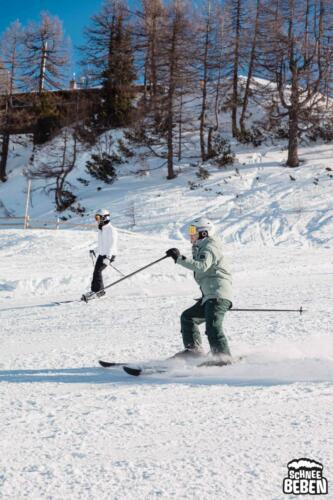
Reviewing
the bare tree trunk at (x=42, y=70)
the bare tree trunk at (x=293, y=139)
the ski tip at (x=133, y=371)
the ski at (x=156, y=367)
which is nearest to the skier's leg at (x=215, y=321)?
the ski at (x=156, y=367)

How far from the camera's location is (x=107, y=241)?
10.1 meters

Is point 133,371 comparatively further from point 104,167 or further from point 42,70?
point 42,70

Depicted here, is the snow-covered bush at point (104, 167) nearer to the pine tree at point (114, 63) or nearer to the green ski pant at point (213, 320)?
the pine tree at point (114, 63)

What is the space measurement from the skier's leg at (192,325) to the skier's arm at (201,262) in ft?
Result: 1.75

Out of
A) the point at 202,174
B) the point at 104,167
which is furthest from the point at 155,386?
the point at 104,167

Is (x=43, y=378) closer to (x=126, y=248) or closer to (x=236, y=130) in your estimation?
(x=126, y=248)

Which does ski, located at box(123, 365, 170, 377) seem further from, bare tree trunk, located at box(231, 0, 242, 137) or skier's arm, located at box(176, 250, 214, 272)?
bare tree trunk, located at box(231, 0, 242, 137)

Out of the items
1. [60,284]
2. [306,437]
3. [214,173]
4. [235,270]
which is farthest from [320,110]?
[306,437]

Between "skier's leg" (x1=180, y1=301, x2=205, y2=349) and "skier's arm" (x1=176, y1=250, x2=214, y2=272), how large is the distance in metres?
0.53

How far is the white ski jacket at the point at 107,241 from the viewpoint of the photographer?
1002 centimetres

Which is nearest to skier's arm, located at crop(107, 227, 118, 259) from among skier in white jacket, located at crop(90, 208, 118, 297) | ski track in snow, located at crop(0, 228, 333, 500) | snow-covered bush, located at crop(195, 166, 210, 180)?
skier in white jacket, located at crop(90, 208, 118, 297)

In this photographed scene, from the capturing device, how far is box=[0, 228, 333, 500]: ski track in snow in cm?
296

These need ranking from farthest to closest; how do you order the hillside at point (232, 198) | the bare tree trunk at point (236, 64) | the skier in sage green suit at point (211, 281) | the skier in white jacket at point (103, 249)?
the bare tree trunk at point (236, 64), the hillside at point (232, 198), the skier in white jacket at point (103, 249), the skier in sage green suit at point (211, 281)

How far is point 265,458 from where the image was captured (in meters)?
3.14
